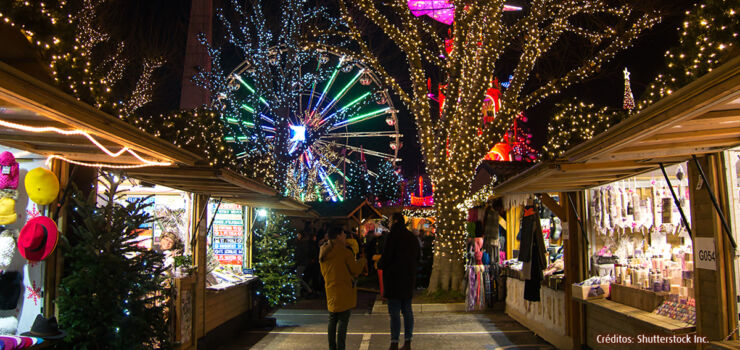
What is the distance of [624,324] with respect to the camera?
6211 mm

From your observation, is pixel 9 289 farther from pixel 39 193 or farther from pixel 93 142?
pixel 93 142

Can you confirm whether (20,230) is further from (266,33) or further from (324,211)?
(324,211)

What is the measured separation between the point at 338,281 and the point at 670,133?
4.16 m

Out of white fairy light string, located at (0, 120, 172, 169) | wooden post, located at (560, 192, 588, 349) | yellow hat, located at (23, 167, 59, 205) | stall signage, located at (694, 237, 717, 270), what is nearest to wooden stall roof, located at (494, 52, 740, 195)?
stall signage, located at (694, 237, 717, 270)

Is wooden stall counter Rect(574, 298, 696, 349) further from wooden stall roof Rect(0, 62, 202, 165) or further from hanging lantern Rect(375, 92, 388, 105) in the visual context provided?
hanging lantern Rect(375, 92, 388, 105)

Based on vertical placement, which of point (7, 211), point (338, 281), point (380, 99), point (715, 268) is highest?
point (380, 99)

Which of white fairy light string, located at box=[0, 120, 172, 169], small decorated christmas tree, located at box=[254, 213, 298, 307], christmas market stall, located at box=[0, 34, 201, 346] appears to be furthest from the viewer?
small decorated christmas tree, located at box=[254, 213, 298, 307]

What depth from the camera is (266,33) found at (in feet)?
59.9

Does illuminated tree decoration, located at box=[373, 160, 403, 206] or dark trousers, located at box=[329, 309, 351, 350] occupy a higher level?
illuminated tree decoration, located at box=[373, 160, 403, 206]

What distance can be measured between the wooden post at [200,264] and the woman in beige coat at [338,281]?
6.62 ft

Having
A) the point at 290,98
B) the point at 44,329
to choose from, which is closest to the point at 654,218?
the point at 44,329

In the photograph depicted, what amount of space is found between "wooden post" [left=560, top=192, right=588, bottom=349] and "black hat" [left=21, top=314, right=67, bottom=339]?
6473mm

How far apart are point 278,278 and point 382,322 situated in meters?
2.44

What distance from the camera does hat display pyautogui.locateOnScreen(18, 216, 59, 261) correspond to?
15.5 feet
